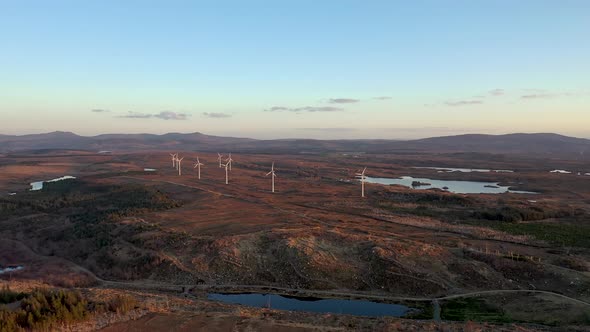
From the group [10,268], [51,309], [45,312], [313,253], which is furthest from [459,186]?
[45,312]

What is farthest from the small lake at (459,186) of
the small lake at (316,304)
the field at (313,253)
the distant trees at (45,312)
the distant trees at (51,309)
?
the distant trees at (45,312)

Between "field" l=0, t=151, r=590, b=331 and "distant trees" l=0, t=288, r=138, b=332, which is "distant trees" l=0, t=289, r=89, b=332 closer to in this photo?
"distant trees" l=0, t=288, r=138, b=332

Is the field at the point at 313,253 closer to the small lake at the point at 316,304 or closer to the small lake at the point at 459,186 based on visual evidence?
the small lake at the point at 316,304

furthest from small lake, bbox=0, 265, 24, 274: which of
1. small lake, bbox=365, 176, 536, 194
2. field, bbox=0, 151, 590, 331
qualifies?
small lake, bbox=365, 176, 536, 194

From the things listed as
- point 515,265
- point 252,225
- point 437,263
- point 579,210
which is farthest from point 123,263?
point 579,210

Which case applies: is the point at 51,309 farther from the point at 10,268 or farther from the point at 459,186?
the point at 459,186
